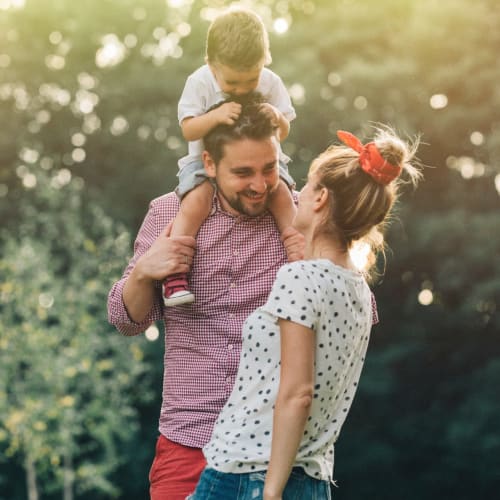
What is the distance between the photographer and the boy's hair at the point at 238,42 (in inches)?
115

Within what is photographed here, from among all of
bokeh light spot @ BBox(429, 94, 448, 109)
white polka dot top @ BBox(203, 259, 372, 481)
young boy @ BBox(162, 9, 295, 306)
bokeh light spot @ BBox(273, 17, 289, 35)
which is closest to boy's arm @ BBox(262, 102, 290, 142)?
young boy @ BBox(162, 9, 295, 306)

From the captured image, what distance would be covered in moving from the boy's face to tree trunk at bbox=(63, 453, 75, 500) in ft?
43.3

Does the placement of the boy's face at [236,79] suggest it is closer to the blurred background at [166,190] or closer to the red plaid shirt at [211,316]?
the red plaid shirt at [211,316]

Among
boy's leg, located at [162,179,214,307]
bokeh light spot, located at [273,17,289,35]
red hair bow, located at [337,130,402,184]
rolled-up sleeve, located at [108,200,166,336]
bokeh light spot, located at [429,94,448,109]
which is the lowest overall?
rolled-up sleeve, located at [108,200,166,336]

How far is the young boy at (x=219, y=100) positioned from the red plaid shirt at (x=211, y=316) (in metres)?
0.06

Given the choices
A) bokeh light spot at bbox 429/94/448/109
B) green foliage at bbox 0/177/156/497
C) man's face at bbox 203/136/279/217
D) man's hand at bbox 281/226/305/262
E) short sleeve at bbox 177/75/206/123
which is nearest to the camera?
man's face at bbox 203/136/279/217

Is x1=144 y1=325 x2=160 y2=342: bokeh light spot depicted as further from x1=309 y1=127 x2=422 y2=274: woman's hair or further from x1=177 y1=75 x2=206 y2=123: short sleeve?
x1=309 y1=127 x2=422 y2=274: woman's hair

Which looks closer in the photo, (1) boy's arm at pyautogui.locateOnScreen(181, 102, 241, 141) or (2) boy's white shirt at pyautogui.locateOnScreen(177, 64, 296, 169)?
(1) boy's arm at pyautogui.locateOnScreen(181, 102, 241, 141)

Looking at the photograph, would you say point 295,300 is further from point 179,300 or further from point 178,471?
point 178,471

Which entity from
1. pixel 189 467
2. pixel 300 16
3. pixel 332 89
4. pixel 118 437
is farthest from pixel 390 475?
pixel 189 467

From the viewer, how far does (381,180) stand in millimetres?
2391

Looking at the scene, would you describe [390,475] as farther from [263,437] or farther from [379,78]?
[263,437]

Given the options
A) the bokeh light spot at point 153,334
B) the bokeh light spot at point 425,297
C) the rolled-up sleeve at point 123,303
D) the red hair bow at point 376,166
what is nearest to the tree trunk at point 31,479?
the bokeh light spot at point 153,334

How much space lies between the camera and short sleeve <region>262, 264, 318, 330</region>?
219cm
